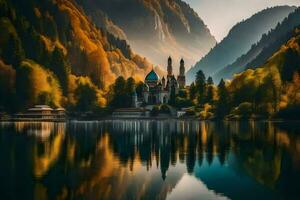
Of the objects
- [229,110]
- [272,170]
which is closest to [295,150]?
[272,170]

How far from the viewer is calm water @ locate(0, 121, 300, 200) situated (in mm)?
39163

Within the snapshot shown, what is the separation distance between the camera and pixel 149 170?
164 feet

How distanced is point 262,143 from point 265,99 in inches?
3325

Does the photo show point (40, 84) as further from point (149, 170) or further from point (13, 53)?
point (149, 170)

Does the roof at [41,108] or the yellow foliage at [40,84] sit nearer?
the roof at [41,108]

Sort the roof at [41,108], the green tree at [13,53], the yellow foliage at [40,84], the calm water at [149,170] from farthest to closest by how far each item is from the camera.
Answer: the green tree at [13,53], the yellow foliage at [40,84], the roof at [41,108], the calm water at [149,170]

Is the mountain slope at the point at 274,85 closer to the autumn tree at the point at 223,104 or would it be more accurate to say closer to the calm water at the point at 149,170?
the autumn tree at the point at 223,104

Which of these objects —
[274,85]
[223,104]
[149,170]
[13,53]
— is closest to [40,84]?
[13,53]

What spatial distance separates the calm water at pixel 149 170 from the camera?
3916cm

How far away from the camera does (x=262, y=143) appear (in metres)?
74.1

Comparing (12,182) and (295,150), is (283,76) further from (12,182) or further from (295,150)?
(12,182)

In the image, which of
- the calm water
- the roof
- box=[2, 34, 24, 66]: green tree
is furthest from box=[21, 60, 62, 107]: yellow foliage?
the calm water

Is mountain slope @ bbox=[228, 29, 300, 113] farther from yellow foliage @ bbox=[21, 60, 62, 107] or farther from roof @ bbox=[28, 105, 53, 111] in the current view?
yellow foliage @ bbox=[21, 60, 62, 107]

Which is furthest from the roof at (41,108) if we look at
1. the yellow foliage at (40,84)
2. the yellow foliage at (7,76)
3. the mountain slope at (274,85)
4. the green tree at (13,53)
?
the mountain slope at (274,85)
